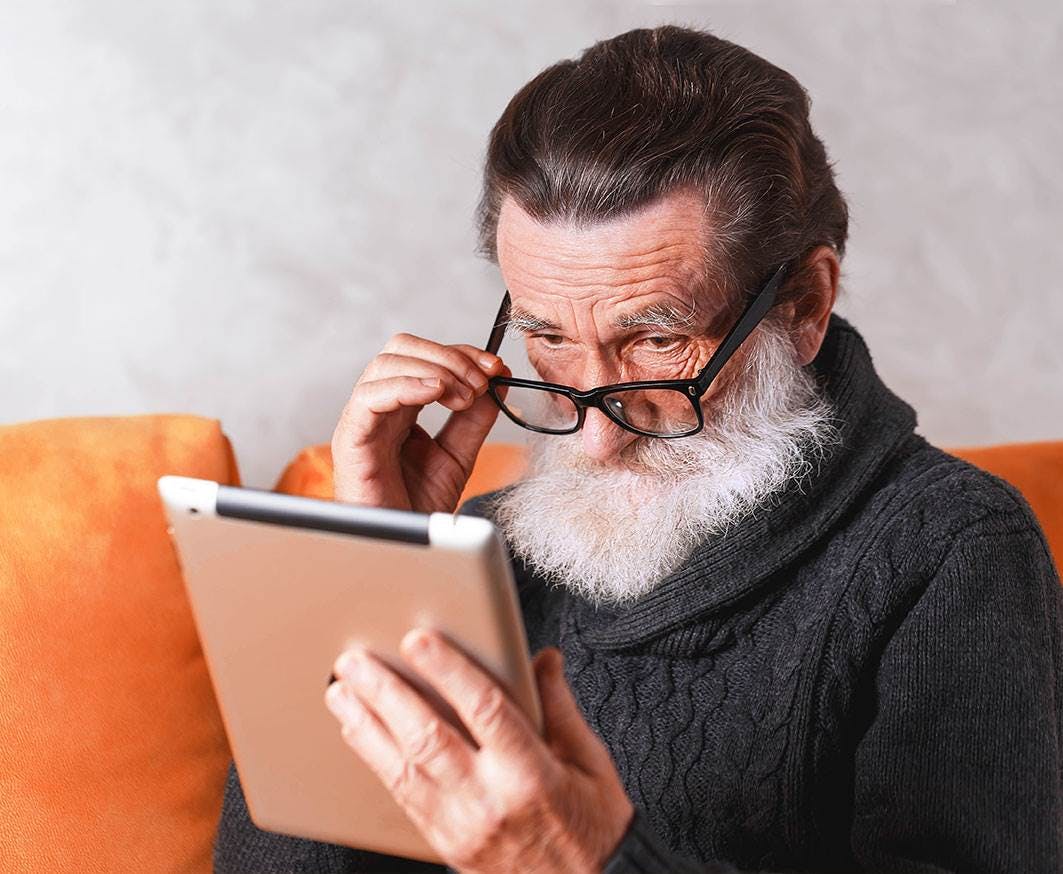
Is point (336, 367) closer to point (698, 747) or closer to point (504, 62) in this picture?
point (504, 62)

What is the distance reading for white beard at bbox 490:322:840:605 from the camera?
1430mm

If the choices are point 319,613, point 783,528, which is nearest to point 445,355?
point 783,528

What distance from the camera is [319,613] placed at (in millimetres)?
996

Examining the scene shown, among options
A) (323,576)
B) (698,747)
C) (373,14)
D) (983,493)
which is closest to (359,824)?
(323,576)

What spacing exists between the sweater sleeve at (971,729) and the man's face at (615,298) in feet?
1.11

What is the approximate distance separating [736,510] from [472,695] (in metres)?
0.57

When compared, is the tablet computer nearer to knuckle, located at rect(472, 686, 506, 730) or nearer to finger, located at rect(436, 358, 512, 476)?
knuckle, located at rect(472, 686, 506, 730)

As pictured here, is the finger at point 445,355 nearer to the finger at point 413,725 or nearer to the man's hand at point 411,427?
the man's hand at point 411,427

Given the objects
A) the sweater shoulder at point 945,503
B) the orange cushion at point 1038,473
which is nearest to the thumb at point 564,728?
the sweater shoulder at point 945,503

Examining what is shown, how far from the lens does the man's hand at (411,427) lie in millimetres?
1455

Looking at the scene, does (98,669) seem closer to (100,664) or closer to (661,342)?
(100,664)

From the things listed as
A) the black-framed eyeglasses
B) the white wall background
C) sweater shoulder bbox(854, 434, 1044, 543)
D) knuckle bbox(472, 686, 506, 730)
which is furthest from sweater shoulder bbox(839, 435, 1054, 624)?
the white wall background

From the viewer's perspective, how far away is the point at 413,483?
5.28ft

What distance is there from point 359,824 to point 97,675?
605 mm
